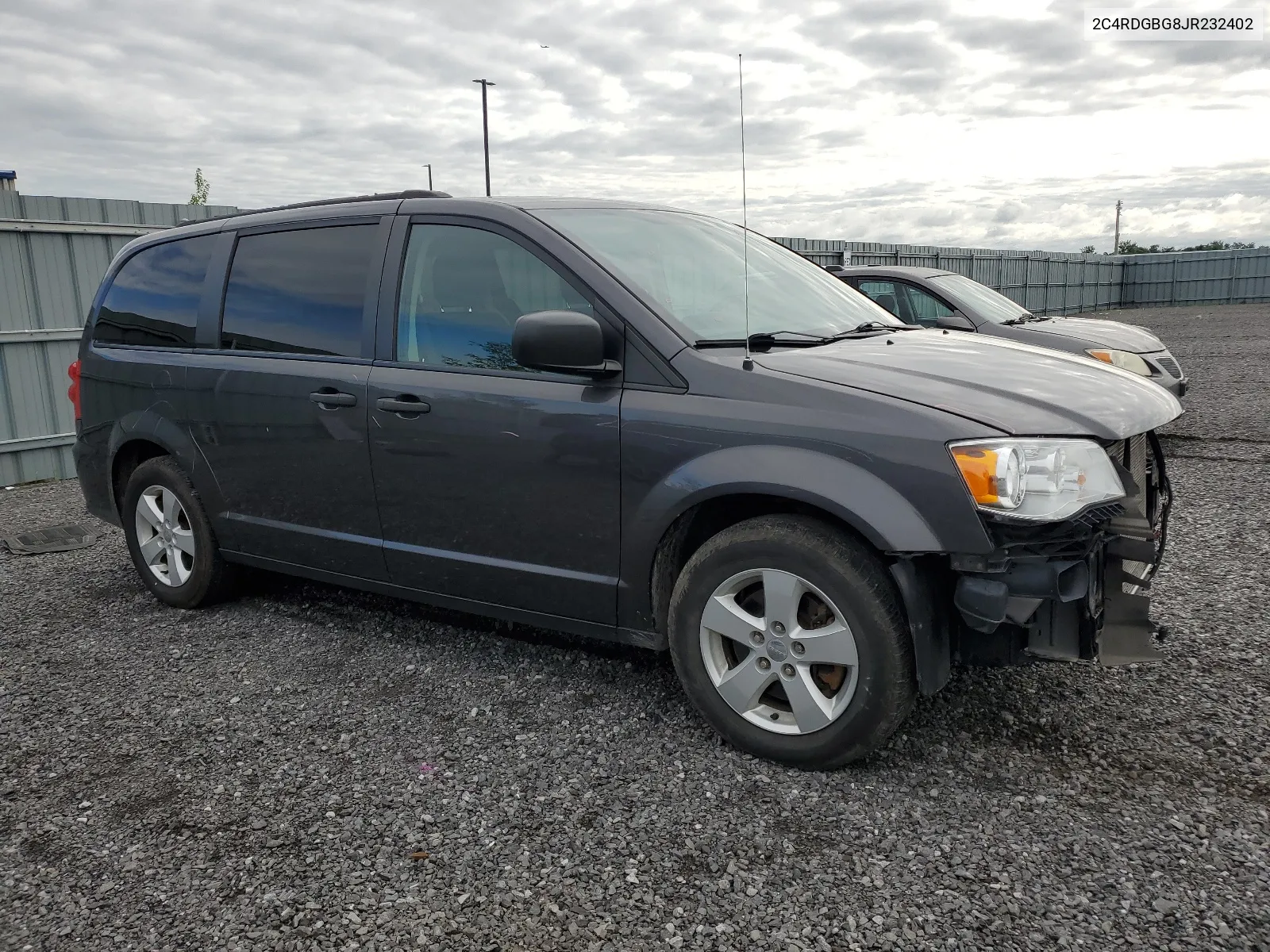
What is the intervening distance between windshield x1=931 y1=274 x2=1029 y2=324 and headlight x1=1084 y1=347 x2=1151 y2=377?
86 centimetres

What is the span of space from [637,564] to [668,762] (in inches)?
25.1

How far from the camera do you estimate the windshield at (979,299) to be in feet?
26.6

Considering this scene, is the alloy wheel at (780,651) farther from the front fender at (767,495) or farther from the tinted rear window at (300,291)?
the tinted rear window at (300,291)

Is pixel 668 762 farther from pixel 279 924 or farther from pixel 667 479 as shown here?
pixel 279 924

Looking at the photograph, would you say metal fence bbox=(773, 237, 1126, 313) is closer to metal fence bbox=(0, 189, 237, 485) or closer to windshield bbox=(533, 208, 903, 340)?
metal fence bbox=(0, 189, 237, 485)

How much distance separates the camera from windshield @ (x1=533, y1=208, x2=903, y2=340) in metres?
3.39

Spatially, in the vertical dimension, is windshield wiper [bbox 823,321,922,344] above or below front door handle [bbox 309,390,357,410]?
above

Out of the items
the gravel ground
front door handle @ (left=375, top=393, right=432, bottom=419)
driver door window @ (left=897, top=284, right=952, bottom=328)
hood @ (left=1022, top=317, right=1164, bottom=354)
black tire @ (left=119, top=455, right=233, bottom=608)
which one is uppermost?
driver door window @ (left=897, top=284, right=952, bottom=328)

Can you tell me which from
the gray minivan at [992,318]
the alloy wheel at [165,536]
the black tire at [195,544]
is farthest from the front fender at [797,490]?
the gray minivan at [992,318]

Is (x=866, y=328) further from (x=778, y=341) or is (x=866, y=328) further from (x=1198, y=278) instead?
(x=1198, y=278)

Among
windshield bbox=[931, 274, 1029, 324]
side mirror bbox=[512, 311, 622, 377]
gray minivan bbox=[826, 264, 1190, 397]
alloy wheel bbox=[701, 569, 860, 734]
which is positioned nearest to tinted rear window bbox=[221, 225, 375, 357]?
side mirror bbox=[512, 311, 622, 377]

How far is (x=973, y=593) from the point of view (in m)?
2.68

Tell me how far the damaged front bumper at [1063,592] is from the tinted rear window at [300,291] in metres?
2.52

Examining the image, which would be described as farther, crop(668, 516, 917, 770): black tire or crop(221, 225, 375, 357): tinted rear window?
crop(221, 225, 375, 357): tinted rear window
